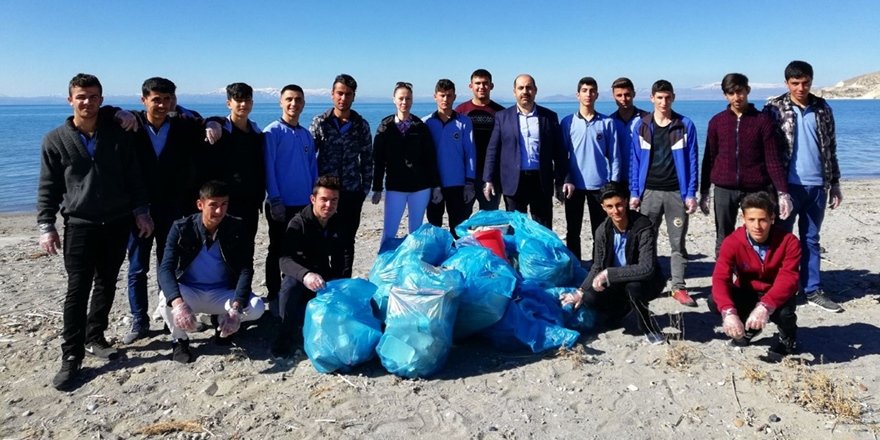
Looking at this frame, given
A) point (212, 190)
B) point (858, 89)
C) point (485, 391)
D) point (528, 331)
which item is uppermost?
point (858, 89)

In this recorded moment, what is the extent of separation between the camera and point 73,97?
12.5ft

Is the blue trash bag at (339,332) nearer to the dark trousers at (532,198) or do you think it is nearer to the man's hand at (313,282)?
the man's hand at (313,282)

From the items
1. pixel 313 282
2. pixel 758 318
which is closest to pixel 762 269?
pixel 758 318

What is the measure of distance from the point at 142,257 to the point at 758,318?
4.59 m

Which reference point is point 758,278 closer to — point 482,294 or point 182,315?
point 482,294

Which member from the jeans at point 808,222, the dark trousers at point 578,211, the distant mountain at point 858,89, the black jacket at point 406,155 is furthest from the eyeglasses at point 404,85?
the distant mountain at point 858,89

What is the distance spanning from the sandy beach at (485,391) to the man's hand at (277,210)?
0.94 metres

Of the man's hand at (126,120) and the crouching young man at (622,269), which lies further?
the crouching young man at (622,269)

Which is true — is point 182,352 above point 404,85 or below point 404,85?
below

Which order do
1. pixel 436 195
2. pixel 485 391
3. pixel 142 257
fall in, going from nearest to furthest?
pixel 485 391 → pixel 142 257 → pixel 436 195

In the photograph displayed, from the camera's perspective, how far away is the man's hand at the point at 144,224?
13.7ft

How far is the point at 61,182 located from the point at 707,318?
5.14 meters

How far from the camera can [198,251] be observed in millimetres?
4234

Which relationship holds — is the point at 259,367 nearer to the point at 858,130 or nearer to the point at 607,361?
the point at 607,361
